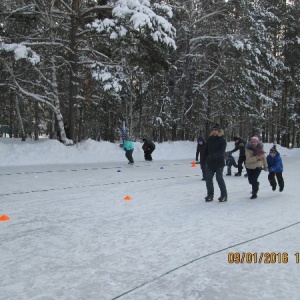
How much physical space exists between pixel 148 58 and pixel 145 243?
45.3ft

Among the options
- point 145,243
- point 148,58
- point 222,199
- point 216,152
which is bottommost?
point 145,243

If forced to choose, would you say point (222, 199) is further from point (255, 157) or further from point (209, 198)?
point (255, 157)

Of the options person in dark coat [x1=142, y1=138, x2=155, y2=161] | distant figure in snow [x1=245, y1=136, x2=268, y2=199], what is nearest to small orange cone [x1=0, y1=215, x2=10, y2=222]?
distant figure in snow [x1=245, y1=136, x2=268, y2=199]

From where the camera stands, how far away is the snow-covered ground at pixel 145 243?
3.58m

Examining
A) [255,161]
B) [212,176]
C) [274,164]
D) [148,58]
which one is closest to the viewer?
[212,176]

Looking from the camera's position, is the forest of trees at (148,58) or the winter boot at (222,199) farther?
the forest of trees at (148,58)

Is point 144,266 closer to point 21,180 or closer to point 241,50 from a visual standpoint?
point 21,180

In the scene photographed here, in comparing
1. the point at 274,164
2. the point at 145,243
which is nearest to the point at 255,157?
the point at 274,164

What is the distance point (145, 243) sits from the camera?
496 centimetres

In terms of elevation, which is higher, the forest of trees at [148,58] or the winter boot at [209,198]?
the forest of trees at [148,58]

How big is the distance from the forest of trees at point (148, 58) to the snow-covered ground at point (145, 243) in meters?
9.01

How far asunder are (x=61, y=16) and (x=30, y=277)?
18050 millimetres

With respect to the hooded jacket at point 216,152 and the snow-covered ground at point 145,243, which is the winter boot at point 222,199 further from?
the hooded jacket at point 216,152

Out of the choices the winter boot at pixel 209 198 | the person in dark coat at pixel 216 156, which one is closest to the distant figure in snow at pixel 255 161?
the person in dark coat at pixel 216 156
